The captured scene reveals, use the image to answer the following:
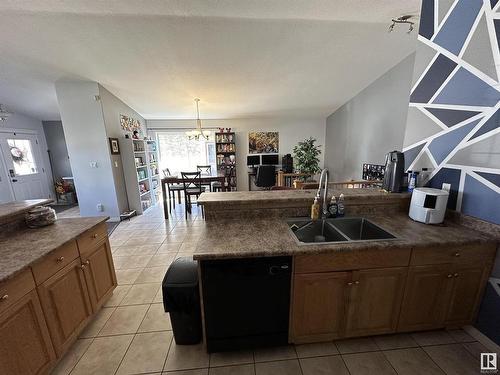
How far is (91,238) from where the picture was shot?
1.61m

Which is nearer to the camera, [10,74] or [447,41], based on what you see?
[447,41]

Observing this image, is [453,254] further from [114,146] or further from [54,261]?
[114,146]

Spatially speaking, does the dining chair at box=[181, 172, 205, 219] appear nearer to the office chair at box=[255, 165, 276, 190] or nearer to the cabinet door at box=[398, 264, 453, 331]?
the office chair at box=[255, 165, 276, 190]

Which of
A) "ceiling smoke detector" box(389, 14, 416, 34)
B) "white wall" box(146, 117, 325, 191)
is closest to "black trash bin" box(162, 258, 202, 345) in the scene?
"ceiling smoke detector" box(389, 14, 416, 34)

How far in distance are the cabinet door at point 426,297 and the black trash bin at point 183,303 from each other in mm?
1467

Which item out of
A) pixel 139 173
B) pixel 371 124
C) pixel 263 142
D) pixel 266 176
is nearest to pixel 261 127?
pixel 263 142

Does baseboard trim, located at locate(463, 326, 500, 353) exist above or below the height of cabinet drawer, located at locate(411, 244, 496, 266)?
below

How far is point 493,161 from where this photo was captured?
4.31ft

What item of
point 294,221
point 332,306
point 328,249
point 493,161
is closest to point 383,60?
point 493,161

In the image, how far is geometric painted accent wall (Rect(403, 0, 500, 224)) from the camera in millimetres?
1312

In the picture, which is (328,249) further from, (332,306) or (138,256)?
(138,256)

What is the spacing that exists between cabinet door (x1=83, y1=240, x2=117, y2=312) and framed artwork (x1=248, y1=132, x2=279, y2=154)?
17.2 ft

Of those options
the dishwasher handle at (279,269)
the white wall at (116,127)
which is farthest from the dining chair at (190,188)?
the dishwasher handle at (279,269)

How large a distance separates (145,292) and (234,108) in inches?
184
